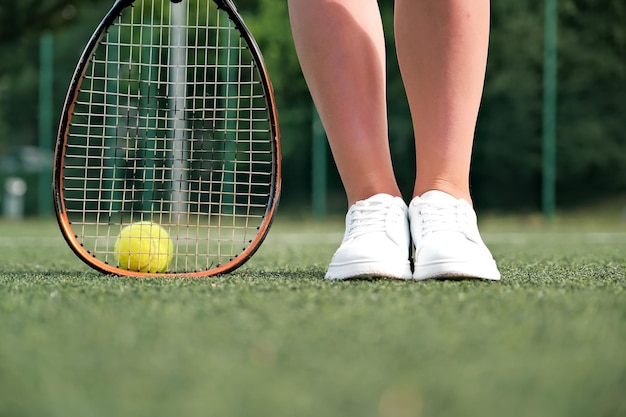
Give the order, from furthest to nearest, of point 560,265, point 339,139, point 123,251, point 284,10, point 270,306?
point 284,10, point 560,265, point 123,251, point 339,139, point 270,306

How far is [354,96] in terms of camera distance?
1673 millimetres

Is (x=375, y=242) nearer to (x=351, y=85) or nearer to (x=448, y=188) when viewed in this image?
(x=448, y=188)

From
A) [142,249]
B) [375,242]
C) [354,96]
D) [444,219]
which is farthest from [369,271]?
[142,249]

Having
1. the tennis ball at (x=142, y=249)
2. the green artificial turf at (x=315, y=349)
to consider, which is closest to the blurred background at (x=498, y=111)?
the tennis ball at (x=142, y=249)

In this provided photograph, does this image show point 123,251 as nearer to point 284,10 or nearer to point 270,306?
point 270,306

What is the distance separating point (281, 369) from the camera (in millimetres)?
829

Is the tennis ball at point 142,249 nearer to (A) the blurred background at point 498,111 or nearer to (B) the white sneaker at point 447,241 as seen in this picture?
(B) the white sneaker at point 447,241

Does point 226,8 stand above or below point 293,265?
above

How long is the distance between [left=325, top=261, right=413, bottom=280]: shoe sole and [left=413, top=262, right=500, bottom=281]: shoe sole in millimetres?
31

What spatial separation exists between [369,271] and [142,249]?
576 mm

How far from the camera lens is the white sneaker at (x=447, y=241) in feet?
4.98

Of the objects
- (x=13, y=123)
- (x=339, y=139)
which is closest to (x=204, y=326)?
(x=339, y=139)

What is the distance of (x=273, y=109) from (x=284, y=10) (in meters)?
8.97

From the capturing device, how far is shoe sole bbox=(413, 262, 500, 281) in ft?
4.96
